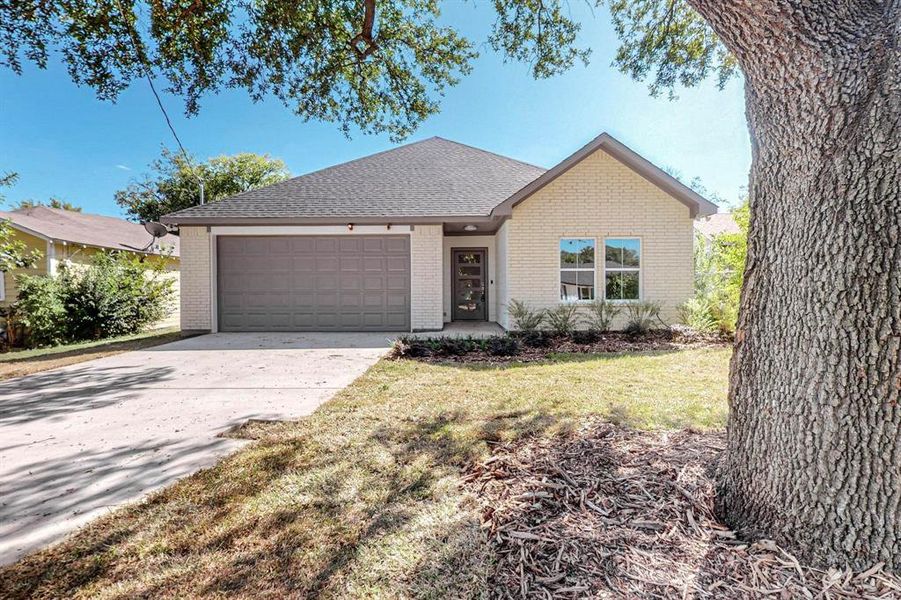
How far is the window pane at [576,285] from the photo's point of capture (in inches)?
385

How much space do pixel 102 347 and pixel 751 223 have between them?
40.5 feet

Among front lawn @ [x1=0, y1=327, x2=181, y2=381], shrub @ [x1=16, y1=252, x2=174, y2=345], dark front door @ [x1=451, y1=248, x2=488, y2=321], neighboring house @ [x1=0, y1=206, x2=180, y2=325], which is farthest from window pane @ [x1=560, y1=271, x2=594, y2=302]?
neighboring house @ [x1=0, y1=206, x2=180, y2=325]

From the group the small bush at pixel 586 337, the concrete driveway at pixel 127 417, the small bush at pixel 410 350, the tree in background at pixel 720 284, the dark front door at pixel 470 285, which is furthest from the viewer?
the dark front door at pixel 470 285

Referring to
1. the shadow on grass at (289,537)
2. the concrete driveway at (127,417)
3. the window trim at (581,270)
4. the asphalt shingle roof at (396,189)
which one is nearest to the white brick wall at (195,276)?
the asphalt shingle roof at (396,189)

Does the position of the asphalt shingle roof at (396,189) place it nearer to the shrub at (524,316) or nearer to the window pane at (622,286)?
the shrub at (524,316)

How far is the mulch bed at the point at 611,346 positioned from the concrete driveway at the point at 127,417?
187 centimetres

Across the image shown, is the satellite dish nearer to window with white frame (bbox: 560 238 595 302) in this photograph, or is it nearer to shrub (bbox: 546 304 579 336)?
shrub (bbox: 546 304 579 336)

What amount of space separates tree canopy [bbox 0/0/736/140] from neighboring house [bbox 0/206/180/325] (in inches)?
346

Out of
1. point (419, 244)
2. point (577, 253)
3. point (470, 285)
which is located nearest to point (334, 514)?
point (419, 244)

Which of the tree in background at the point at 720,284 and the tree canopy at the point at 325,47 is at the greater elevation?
the tree canopy at the point at 325,47

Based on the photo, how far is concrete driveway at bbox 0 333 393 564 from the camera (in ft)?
8.14

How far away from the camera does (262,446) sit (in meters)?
3.22

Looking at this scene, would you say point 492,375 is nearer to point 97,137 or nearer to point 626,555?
point 626,555

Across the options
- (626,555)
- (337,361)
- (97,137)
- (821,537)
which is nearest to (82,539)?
(626,555)
